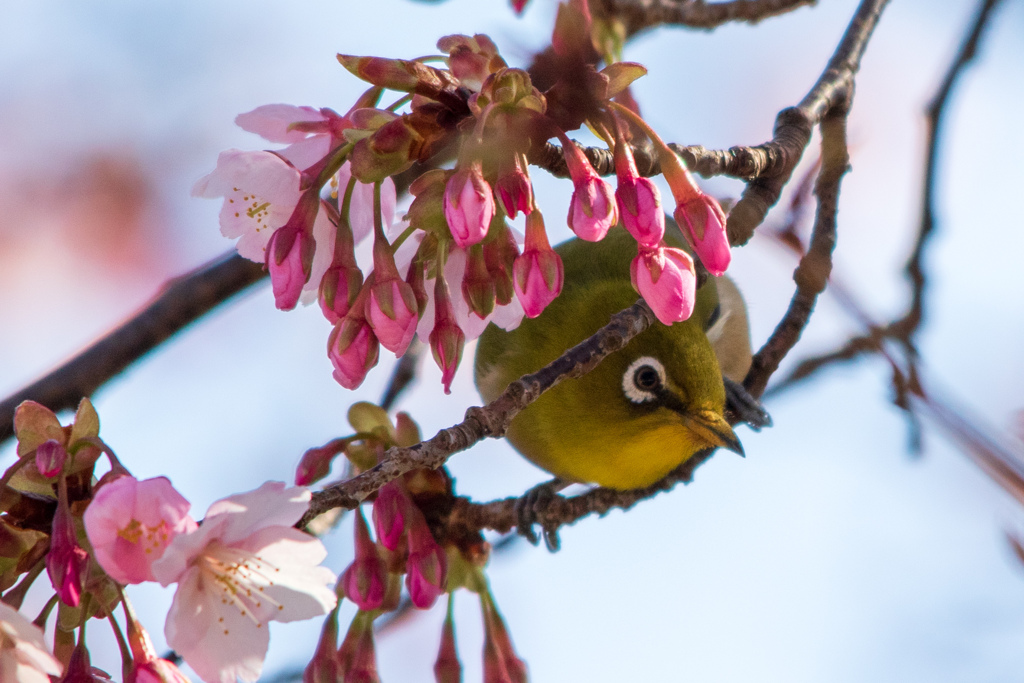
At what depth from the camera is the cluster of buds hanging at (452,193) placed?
4.58ft

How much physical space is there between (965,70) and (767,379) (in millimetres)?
1056

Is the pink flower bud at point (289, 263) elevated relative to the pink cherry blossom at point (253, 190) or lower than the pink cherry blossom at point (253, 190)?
lower

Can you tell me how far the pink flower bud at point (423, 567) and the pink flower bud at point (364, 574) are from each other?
0.25ft

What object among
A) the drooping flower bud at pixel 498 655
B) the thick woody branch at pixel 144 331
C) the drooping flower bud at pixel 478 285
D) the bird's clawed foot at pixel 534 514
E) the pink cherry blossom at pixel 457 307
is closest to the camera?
the drooping flower bud at pixel 478 285

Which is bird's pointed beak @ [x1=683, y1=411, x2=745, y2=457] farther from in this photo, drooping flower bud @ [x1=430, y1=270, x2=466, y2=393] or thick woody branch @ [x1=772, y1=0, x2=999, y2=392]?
drooping flower bud @ [x1=430, y1=270, x2=466, y2=393]

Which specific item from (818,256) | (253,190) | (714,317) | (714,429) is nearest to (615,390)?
(714,429)

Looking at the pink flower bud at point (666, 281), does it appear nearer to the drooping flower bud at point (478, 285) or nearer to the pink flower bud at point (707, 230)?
the pink flower bud at point (707, 230)

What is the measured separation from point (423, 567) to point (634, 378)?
98 cm

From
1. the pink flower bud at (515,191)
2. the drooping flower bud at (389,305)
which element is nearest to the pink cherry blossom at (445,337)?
the drooping flower bud at (389,305)

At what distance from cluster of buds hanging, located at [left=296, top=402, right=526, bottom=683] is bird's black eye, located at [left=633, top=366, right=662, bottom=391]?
2.20ft

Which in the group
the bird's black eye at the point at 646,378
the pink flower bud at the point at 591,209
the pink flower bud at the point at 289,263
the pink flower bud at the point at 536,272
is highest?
the pink flower bud at the point at 289,263

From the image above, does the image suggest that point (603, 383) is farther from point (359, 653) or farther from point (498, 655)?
point (359, 653)

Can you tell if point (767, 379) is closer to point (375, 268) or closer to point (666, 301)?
point (666, 301)

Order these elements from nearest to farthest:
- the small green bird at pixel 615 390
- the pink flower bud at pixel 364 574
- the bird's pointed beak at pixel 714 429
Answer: the pink flower bud at pixel 364 574, the bird's pointed beak at pixel 714 429, the small green bird at pixel 615 390
